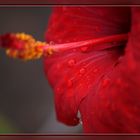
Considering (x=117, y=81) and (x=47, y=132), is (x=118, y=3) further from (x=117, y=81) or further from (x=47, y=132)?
(x=47, y=132)

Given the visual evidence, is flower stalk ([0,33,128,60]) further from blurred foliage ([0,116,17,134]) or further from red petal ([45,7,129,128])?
blurred foliage ([0,116,17,134])

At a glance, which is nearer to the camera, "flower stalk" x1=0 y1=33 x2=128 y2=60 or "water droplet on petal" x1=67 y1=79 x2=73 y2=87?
"flower stalk" x1=0 y1=33 x2=128 y2=60

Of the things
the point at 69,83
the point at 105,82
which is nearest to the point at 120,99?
the point at 105,82

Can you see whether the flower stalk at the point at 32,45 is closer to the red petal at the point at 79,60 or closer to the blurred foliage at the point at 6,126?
the red petal at the point at 79,60

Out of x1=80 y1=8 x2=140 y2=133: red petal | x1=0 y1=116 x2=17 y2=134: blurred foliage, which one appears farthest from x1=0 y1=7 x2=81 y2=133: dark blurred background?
x1=80 y1=8 x2=140 y2=133: red petal

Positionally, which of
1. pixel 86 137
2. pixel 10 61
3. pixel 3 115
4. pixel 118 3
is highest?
pixel 118 3

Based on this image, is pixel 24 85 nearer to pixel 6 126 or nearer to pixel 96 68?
pixel 6 126

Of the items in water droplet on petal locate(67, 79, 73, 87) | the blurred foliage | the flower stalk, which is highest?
the flower stalk

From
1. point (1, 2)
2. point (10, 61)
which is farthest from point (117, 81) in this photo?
point (1, 2)
